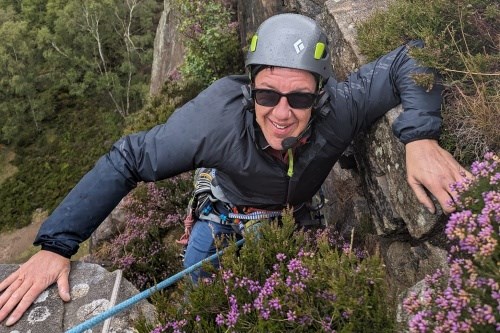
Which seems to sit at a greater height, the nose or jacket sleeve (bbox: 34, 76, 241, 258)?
the nose

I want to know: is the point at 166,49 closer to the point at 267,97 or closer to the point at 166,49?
the point at 166,49

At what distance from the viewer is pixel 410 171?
405 cm

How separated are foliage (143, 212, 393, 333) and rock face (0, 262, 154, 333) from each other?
3.10 ft

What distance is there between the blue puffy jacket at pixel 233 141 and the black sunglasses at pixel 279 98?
22 cm

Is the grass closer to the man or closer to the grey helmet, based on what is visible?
the man

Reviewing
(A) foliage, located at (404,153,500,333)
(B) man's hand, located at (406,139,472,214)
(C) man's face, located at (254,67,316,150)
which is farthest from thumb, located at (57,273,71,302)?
(B) man's hand, located at (406,139,472,214)

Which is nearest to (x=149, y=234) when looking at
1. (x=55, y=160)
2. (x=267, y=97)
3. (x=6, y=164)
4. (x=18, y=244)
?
(x=267, y=97)

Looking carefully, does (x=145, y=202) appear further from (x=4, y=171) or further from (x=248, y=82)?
Answer: (x=4, y=171)

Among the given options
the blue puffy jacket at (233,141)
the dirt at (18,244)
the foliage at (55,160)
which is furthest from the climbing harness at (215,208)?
the foliage at (55,160)

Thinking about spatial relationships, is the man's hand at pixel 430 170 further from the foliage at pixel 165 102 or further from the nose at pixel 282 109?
the foliage at pixel 165 102

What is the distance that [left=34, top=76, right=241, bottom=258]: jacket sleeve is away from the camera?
422 centimetres

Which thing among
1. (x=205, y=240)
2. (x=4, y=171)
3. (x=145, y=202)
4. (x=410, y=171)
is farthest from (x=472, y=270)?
(x=4, y=171)

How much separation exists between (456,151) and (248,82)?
2.01 m

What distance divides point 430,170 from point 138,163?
101 inches
